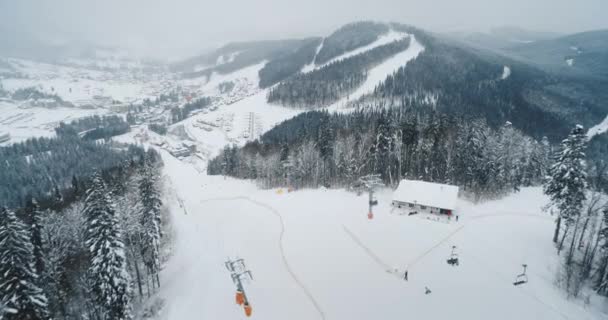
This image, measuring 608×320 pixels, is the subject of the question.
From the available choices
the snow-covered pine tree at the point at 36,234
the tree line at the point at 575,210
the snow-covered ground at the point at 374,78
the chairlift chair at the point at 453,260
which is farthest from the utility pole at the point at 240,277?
the snow-covered ground at the point at 374,78

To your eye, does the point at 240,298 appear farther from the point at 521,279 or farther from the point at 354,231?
the point at 521,279

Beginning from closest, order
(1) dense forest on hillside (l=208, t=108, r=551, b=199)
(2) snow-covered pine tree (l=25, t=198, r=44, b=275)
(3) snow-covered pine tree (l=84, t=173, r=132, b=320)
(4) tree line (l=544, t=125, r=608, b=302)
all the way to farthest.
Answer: (3) snow-covered pine tree (l=84, t=173, r=132, b=320) < (2) snow-covered pine tree (l=25, t=198, r=44, b=275) < (4) tree line (l=544, t=125, r=608, b=302) < (1) dense forest on hillside (l=208, t=108, r=551, b=199)

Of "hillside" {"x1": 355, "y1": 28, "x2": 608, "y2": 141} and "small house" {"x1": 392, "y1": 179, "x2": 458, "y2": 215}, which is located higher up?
"hillside" {"x1": 355, "y1": 28, "x2": 608, "y2": 141}

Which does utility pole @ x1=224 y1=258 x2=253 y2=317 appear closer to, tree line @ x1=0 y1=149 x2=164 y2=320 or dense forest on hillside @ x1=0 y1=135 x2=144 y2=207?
tree line @ x1=0 y1=149 x2=164 y2=320

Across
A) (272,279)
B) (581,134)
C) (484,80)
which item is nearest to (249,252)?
(272,279)

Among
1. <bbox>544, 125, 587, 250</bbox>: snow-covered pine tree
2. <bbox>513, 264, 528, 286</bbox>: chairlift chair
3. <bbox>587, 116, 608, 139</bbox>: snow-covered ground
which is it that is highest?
<bbox>544, 125, 587, 250</bbox>: snow-covered pine tree

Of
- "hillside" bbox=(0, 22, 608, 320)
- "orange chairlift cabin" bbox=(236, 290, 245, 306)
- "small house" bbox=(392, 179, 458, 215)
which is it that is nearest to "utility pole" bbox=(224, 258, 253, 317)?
"orange chairlift cabin" bbox=(236, 290, 245, 306)

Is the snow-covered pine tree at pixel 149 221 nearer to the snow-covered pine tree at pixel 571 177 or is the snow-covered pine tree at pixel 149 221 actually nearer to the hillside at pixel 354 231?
the hillside at pixel 354 231
